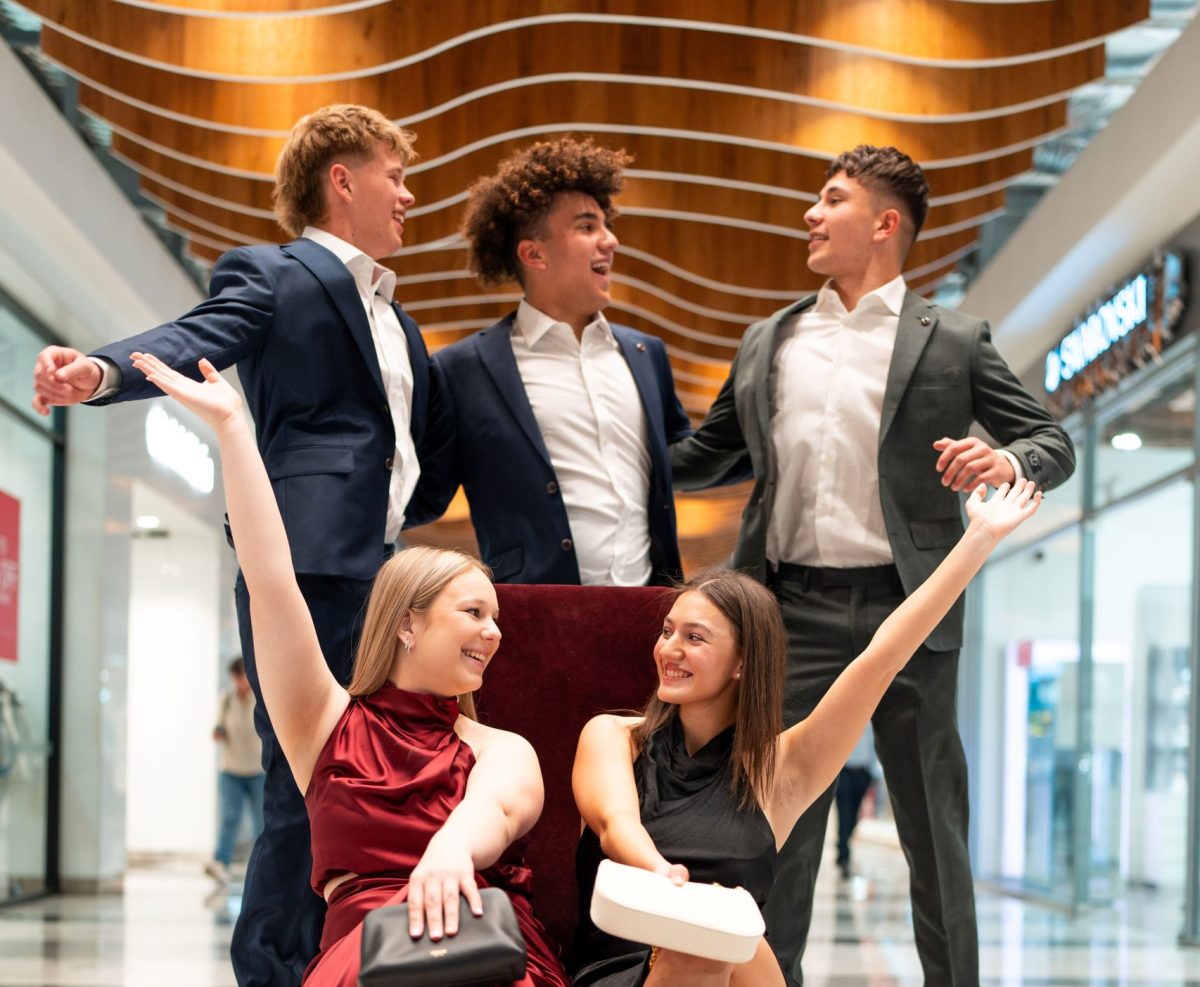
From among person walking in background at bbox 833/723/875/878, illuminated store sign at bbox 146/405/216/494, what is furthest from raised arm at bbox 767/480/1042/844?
person walking in background at bbox 833/723/875/878

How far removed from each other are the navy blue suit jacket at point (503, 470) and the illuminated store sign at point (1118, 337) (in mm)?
4940

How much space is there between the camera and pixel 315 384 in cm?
310

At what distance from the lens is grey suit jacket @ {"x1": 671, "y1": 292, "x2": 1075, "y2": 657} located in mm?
3189

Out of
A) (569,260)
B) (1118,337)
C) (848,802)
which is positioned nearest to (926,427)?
(569,260)

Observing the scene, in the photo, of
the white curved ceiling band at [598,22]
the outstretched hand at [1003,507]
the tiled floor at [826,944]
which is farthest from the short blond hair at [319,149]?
the tiled floor at [826,944]

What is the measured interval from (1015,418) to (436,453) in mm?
1345

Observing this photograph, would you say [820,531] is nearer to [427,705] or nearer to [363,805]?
[427,705]

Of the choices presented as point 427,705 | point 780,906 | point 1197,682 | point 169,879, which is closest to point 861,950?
point 1197,682

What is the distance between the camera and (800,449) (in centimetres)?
336

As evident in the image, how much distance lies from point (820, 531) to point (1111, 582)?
7248 mm

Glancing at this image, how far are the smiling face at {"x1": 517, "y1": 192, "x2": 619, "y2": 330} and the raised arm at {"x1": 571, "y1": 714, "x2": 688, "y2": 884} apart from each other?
1349mm

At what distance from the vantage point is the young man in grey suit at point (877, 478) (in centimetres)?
312

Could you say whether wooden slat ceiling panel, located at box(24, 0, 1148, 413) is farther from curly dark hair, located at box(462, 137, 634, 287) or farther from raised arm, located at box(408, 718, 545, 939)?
raised arm, located at box(408, 718, 545, 939)

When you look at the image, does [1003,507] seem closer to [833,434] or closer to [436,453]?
[833,434]
